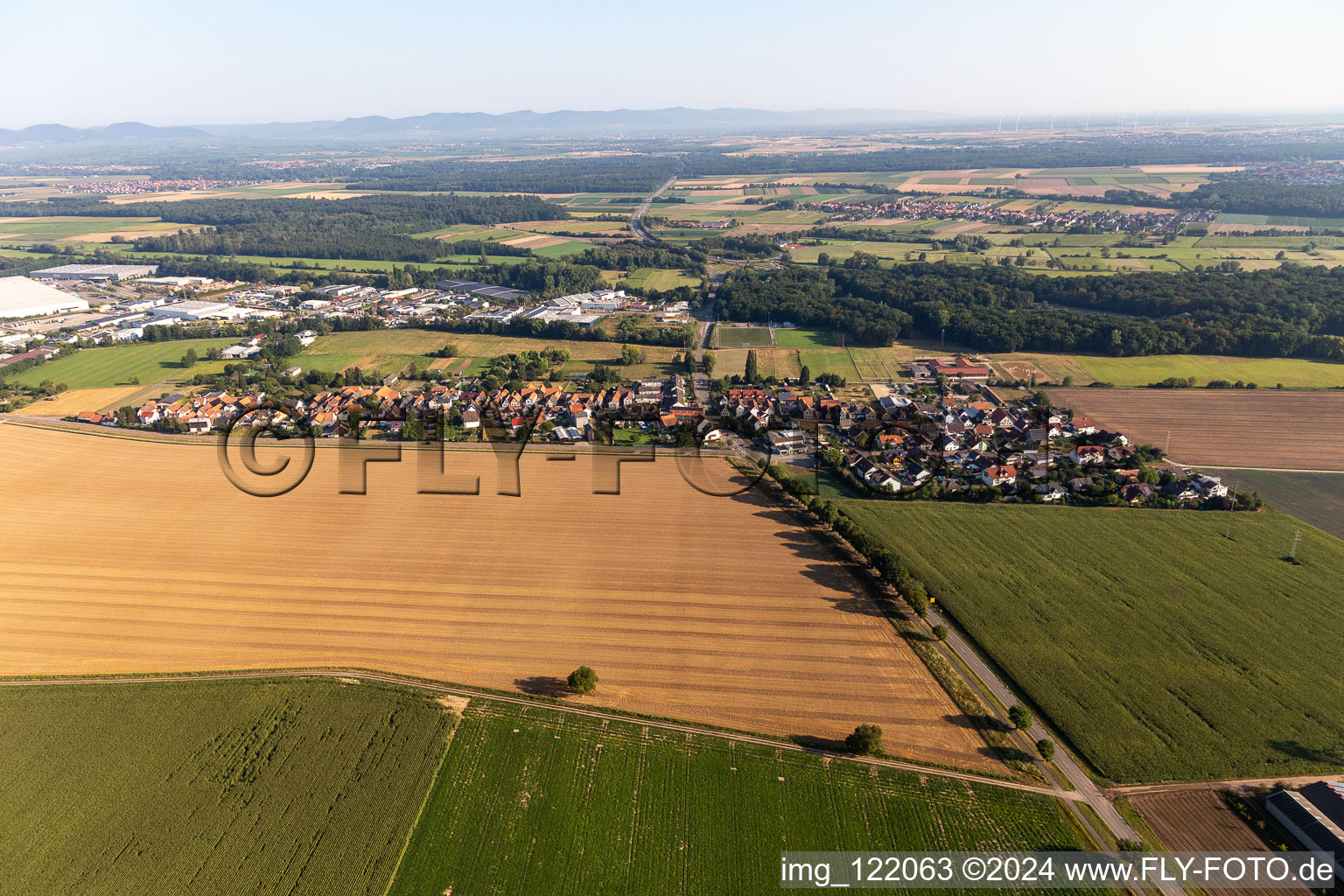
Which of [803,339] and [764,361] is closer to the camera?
[764,361]

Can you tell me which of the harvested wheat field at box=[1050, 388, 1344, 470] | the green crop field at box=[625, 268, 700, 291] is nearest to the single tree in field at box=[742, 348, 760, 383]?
the harvested wheat field at box=[1050, 388, 1344, 470]

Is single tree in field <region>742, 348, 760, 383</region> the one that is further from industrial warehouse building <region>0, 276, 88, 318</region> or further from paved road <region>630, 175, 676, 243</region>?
industrial warehouse building <region>0, 276, 88, 318</region>

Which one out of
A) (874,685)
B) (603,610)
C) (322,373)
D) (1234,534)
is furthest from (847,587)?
(322,373)

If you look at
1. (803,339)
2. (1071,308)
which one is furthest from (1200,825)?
(1071,308)

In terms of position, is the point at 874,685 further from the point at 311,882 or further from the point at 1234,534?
the point at 1234,534

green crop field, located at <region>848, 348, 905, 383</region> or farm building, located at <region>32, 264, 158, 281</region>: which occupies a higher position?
farm building, located at <region>32, 264, 158, 281</region>

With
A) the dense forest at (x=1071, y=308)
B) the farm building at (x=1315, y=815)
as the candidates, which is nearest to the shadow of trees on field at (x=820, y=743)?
the farm building at (x=1315, y=815)

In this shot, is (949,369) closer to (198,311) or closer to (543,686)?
(543,686)

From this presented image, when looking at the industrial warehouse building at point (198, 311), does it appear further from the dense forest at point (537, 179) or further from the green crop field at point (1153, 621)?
the dense forest at point (537, 179)
